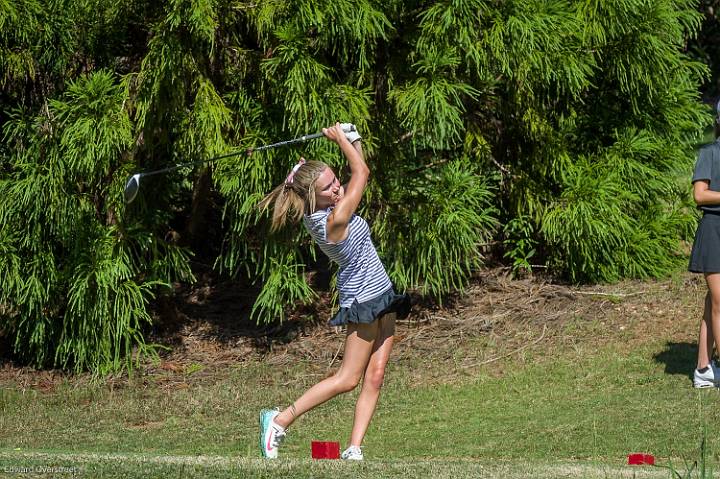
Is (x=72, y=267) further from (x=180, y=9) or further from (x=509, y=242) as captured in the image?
(x=509, y=242)

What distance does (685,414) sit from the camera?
6.33 m

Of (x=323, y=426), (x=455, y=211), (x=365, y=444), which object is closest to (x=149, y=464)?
(x=365, y=444)

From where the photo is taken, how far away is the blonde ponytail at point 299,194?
529 centimetres

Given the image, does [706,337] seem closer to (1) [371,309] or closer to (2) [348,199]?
(1) [371,309]

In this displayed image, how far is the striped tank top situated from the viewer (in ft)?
17.3

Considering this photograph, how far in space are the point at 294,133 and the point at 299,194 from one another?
9.76 feet

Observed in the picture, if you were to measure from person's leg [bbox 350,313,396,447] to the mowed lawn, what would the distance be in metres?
0.24

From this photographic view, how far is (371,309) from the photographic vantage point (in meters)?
5.19

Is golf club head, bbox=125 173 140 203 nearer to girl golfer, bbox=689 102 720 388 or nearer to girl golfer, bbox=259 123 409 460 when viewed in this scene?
girl golfer, bbox=259 123 409 460

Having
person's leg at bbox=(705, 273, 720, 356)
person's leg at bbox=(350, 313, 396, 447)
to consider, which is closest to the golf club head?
person's leg at bbox=(350, 313, 396, 447)

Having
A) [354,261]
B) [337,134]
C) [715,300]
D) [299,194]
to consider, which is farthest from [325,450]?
[715,300]

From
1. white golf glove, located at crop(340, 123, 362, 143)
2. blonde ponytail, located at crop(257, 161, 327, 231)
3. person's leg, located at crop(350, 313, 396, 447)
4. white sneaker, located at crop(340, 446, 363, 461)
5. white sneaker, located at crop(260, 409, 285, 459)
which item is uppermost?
white golf glove, located at crop(340, 123, 362, 143)

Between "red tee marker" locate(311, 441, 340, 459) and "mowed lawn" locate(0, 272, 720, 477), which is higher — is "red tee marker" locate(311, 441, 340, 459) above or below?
above

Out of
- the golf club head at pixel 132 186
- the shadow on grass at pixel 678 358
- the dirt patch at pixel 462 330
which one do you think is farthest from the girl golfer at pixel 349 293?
the shadow on grass at pixel 678 358
